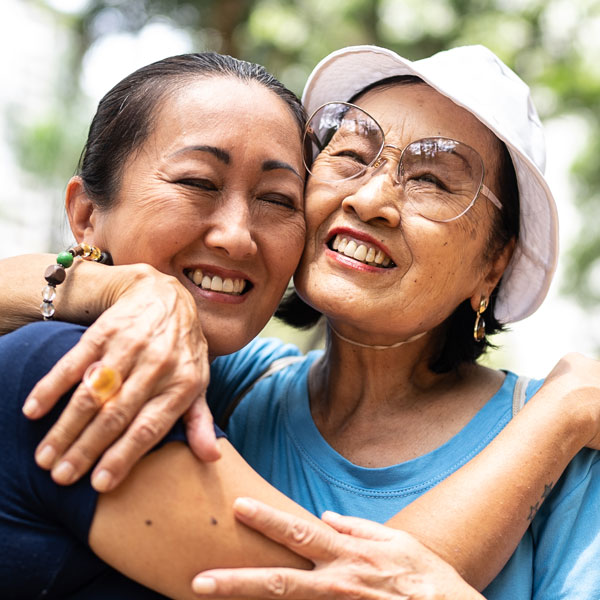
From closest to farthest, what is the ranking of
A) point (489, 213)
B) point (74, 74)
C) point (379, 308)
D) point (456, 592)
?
point (456, 592), point (379, 308), point (489, 213), point (74, 74)

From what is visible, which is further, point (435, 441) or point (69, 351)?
point (435, 441)

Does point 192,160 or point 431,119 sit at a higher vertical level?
point 431,119

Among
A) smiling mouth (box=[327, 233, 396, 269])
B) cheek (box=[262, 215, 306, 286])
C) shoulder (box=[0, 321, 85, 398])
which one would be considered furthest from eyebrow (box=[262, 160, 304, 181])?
shoulder (box=[0, 321, 85, 398])

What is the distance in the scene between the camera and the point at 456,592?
2.18 m

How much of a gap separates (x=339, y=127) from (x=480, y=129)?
1.92ft

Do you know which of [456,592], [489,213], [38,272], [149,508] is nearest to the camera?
[149,508]

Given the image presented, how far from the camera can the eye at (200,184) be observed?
2736 millimetres

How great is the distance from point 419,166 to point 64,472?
1.80m

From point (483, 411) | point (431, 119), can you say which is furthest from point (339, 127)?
point (483, 411)

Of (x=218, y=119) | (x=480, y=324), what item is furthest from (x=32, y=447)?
(x=480, y=324)

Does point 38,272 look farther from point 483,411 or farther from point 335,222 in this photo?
point 483,411

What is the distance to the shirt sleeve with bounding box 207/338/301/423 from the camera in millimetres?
3420

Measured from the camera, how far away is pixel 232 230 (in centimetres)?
273

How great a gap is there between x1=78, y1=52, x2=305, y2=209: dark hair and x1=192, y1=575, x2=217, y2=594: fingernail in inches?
59.1
